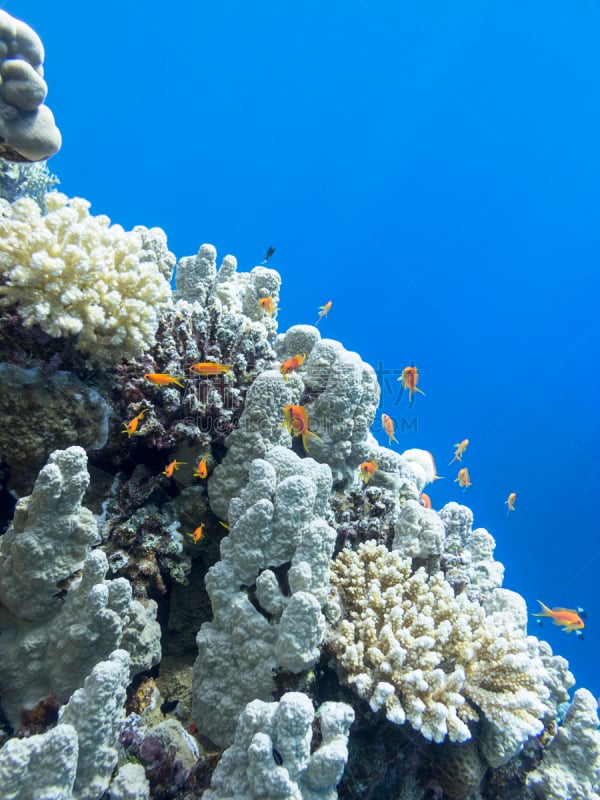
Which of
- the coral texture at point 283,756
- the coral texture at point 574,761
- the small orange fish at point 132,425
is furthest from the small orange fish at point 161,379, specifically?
the coral texture at point 574,761

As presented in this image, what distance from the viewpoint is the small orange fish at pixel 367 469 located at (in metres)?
3.89

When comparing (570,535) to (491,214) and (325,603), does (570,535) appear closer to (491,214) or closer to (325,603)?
(491,214)

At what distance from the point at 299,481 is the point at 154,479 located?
1174 mm

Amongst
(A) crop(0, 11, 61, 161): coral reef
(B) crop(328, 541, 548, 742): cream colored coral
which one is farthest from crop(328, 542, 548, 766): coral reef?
(A) crop(0, 11, 61, 161): coral reef

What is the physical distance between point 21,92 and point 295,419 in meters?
3.25

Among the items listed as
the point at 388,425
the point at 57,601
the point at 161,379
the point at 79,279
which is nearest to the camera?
the point at 57,601

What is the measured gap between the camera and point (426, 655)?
2.60 metres

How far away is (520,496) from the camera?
149ft

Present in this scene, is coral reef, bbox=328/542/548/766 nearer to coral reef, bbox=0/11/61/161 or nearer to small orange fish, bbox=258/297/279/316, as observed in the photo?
A: small orange fish, bbox=258/297/279/316

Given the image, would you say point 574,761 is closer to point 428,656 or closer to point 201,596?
point 428,656

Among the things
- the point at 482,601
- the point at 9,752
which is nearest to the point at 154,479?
the point at 9,752

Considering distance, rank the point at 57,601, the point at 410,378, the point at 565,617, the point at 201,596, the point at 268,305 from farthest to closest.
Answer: the point at 565,617 < the point at 268,305 < the point at 410,378 < the point at 201,596 < the point at 57,601

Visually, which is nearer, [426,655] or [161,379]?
[426,655]

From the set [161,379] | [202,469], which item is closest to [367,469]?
[202,469]
